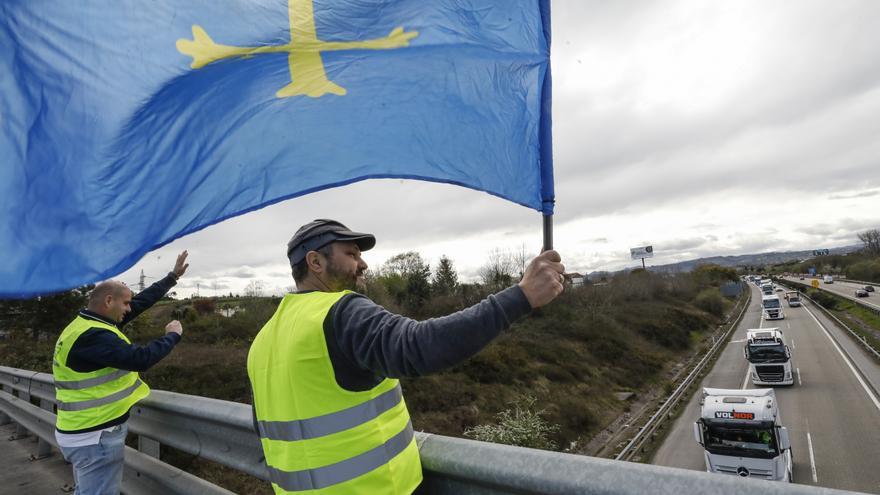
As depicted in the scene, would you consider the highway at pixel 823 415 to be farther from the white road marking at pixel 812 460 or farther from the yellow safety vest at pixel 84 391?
the yellow safety vest at pixel 84 391

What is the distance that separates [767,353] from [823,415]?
204 inches

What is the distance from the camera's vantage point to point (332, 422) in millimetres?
1769

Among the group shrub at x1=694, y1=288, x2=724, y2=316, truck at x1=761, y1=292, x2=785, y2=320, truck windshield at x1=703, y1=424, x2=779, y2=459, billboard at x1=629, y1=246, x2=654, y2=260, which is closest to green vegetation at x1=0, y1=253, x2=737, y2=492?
truck windshield at x1=703, y1=424, x2=779, y2=459

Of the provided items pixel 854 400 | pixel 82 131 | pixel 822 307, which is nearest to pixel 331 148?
pixel 82 131

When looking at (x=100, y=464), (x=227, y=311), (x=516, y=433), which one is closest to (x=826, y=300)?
(x=516, y=433)

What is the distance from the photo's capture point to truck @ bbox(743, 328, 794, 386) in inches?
1202

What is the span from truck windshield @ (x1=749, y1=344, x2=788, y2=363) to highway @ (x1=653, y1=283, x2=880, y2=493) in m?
2.19

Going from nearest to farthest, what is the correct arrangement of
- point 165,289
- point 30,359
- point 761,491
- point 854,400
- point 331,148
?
point 761,491 → point 331,148 → point 165,289 → point 30,359 → point 854,400

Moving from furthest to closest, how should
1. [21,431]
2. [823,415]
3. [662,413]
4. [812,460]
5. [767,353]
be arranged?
[767,353] < [662,413] < [823,415] < [812,460] < [21,431]

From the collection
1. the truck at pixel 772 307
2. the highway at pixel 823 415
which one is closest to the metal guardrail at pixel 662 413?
the highway at pixel 823 415

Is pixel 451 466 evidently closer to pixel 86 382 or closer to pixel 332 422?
pixel 332 422

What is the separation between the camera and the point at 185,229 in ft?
8.42

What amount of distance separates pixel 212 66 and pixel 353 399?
1884 millimetres

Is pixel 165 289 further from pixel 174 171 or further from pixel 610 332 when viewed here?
pixel 610 332
